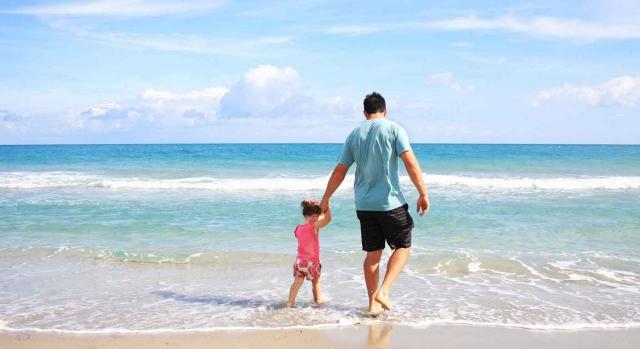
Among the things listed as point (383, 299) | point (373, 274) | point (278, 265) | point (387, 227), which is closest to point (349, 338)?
point (383, 299)

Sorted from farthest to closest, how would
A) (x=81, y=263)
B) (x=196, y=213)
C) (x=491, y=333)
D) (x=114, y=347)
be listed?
(x=196, y=213)
(x=81, y=263)
(x=491, y=333)
(x=114, y=347)

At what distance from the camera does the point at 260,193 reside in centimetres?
1661

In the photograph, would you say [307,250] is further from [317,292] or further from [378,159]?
[378,159]

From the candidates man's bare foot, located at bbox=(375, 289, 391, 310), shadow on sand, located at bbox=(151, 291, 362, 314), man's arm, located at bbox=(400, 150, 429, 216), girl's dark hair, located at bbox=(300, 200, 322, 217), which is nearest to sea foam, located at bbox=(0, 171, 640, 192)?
shadow on sand, located at bbox=(151, 291, 362, 314)

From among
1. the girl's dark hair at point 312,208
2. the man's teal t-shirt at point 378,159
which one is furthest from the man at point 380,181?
the girl's dark hair at point 312,208

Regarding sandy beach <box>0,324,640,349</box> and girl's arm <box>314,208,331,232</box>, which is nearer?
sandy beach <box>0,324,640,349</box>

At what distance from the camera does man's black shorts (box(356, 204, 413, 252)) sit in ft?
15.6

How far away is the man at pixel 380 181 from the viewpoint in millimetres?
4660

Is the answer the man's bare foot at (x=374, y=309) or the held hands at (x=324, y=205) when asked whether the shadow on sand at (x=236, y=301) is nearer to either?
the man's bare foot at (x=374, y=309)

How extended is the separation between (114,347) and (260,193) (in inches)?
488

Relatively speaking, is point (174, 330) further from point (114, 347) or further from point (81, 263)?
point (81, 263)

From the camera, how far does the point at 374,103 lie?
4.83 m

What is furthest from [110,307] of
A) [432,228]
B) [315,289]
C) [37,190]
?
[37,190]

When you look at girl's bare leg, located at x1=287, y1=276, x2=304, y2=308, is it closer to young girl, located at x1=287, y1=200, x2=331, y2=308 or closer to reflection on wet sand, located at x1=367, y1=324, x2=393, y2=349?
young girl, located at x1=287, y1=200, x2=331, y2=308
